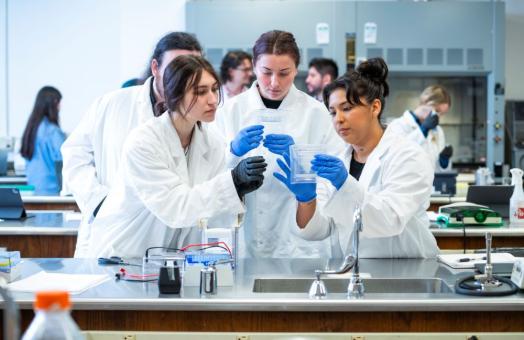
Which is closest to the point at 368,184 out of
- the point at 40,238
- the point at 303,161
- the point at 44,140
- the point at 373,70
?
the point at 303,161

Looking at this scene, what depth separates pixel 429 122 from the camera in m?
6.64

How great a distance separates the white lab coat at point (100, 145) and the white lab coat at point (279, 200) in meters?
0.43

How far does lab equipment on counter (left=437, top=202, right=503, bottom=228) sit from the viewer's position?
3.86 meters

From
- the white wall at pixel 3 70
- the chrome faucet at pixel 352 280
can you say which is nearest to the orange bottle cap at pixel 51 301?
the chrome faucet at pixel 352 280

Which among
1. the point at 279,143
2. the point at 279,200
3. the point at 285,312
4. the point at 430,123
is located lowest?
the point at 285,312

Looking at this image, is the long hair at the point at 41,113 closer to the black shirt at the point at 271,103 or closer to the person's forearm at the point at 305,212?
the black shirt at the point at 271,103

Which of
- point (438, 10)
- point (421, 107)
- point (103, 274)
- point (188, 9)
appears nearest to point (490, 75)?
point (438, 10)

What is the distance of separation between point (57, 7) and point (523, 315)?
7.29m

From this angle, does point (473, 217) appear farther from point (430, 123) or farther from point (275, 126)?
point (430, 123)

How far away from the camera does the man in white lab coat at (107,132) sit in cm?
328

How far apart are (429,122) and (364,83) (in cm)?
411

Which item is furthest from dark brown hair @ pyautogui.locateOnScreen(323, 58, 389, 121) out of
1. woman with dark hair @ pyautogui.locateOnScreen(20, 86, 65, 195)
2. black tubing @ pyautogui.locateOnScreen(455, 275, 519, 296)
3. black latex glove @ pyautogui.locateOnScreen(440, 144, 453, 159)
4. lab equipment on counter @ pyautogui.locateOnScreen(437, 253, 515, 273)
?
woman with dark hair @ pyautogui.locateOnScreen(20, 86, 65, 195)

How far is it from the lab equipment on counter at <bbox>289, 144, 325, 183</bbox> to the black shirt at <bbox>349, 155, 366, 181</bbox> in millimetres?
289

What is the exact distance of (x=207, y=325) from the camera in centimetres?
219
